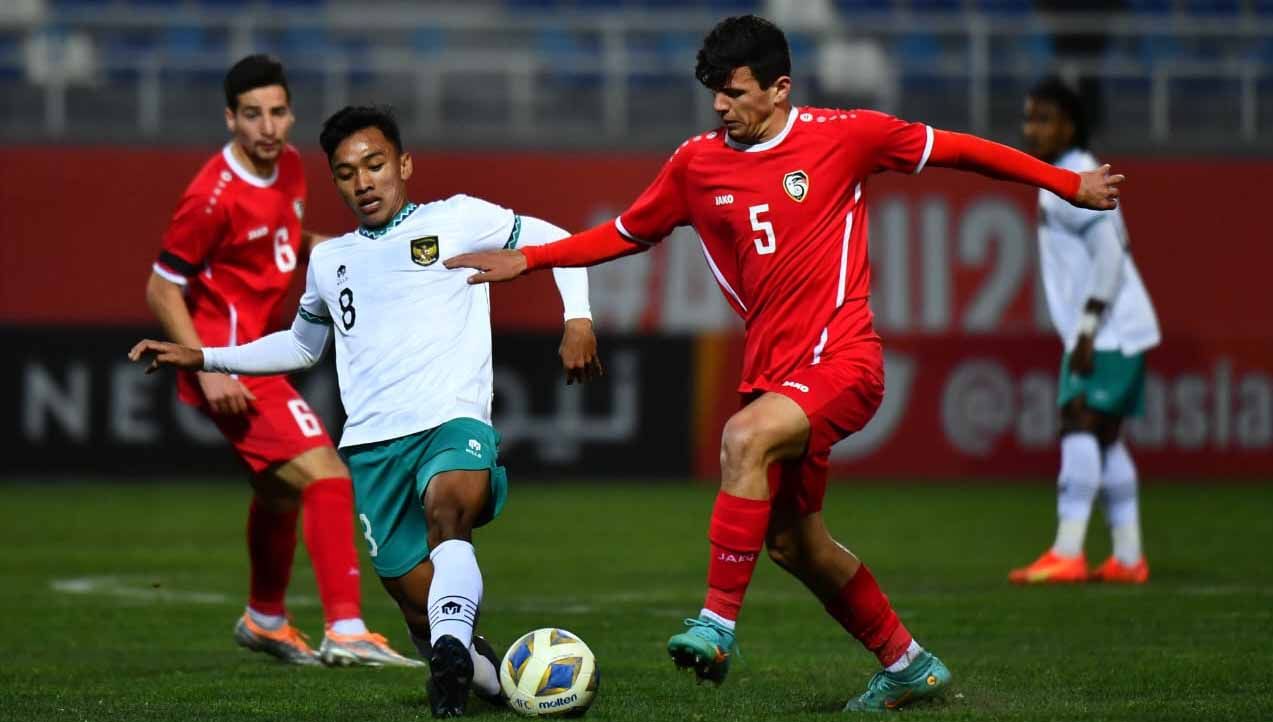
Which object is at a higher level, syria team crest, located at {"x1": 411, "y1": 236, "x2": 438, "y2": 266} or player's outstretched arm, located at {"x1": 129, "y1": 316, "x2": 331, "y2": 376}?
syria team crest, located at {"x1": 411, "y1": 236, "x2": 438, "y2": 266}

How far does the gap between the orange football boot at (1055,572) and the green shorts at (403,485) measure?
4366mm

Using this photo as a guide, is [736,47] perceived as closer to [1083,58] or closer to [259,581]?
[259,581]

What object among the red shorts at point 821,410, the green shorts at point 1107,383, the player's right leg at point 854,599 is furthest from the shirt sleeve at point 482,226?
the green shorts at point 1107,383

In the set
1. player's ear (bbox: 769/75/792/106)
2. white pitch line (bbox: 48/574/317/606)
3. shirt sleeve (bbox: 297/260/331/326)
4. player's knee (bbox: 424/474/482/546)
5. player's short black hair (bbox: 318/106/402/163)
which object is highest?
player's ear (bbox: 769/75/792/106)

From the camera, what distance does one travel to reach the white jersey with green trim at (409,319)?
6051mm

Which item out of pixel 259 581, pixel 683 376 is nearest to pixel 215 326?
pixel 259 581

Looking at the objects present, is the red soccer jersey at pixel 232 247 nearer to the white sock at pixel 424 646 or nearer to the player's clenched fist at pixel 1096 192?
the white sock at pixel 424 646

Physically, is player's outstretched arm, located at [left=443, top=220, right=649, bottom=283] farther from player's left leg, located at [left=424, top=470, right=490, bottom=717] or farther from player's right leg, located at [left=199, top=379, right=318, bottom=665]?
player's right leg, located at [left=199, top=379, right=318, bottom=665]

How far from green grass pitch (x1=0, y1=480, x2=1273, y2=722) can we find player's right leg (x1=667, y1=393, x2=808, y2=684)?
493mm

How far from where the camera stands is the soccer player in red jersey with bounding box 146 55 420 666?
744cm

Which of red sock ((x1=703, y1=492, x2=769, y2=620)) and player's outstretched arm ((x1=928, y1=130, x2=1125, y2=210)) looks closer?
red sock ((x1=703, y1=492, x2=769, y2=620))

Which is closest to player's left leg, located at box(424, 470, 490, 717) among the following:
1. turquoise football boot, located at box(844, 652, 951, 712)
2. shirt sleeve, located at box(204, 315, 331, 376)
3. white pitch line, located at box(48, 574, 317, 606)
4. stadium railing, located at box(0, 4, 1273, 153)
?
shirt sleeve, located at box(204, 315, 331, 376)

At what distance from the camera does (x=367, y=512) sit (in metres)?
6.15

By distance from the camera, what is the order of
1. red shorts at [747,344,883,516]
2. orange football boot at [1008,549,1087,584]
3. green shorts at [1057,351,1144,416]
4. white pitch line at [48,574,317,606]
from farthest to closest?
green shorts at [1057,351,1144,416] → orange football boot at [1008,549,1087,584] → white pitch line at [48,574,317,606] → red shorts at [747,344,883,516]
